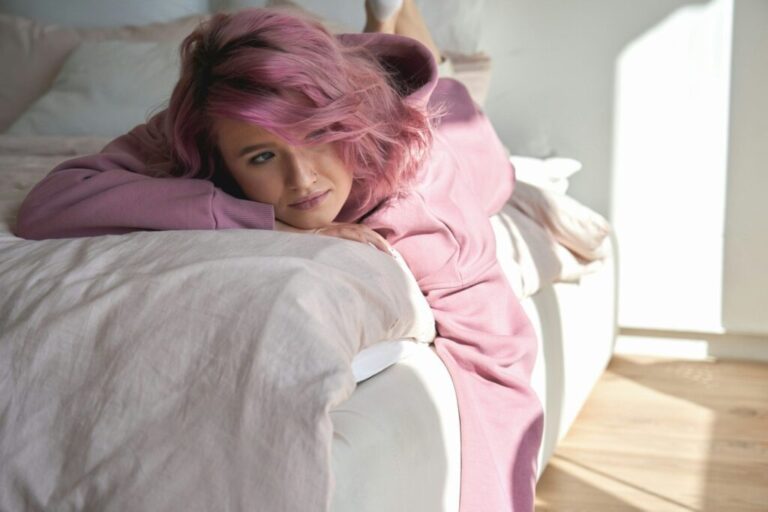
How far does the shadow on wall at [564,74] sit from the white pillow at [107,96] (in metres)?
1.01

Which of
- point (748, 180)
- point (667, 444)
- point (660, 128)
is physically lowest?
point (667, 444)

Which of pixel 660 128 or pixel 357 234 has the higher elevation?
pixel 357 234

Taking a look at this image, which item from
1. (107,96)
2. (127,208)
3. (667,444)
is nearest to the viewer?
(127,208)

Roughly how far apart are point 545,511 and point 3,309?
1186 mm

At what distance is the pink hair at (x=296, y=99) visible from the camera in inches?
53.4

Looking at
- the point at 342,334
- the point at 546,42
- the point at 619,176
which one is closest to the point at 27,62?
the point at 546,42

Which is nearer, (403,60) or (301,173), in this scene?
(301,173)

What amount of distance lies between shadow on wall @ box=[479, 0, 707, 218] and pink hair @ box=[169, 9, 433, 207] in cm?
162

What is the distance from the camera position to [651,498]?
2.02 metres

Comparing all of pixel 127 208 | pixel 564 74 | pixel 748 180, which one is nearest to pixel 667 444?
pixel 748 180

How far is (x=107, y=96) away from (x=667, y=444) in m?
1.57

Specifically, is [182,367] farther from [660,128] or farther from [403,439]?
[660,128]

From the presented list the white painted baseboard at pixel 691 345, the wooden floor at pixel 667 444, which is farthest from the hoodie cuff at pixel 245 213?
the white painted baseboard at pixel 691 345

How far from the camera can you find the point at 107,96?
8.63 ft
